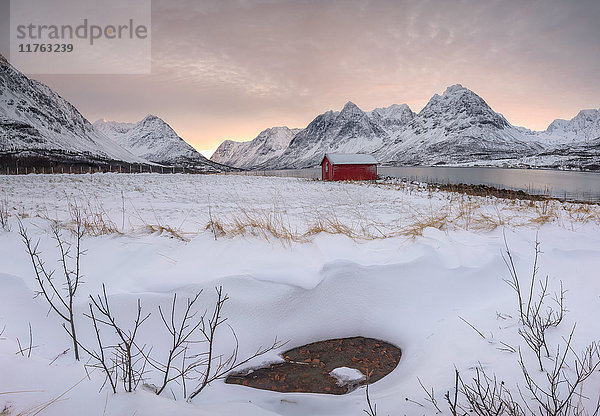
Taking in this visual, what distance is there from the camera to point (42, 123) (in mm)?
132625

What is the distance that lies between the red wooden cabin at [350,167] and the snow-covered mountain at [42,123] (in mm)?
91508

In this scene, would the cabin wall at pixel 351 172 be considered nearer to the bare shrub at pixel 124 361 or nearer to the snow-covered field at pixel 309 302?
the snow-covered field at pixel 309 302

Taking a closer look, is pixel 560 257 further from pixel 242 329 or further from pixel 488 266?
pixel 242 329

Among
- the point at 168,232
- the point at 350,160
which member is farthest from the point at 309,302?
the point at 350,160

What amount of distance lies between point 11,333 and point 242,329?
2.08 meters

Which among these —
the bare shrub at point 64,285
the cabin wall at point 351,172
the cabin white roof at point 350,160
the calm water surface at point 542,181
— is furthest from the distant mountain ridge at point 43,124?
the bare shrub at point 64,285

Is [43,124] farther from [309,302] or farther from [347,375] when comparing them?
[347,375]

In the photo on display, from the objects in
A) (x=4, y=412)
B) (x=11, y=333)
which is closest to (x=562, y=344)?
(x=4, y=412)

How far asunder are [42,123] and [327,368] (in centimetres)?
17626

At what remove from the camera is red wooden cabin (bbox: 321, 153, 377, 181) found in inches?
1435

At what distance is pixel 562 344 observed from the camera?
96.0 inches

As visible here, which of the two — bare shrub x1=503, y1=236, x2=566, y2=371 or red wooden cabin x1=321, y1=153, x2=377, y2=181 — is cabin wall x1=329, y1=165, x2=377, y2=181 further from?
bare shrub x1=503, y1=236, x2=566, y2=371

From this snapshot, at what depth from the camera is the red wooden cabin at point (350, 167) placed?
36438 millimetres

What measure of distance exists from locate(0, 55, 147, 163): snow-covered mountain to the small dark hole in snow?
380 feet
